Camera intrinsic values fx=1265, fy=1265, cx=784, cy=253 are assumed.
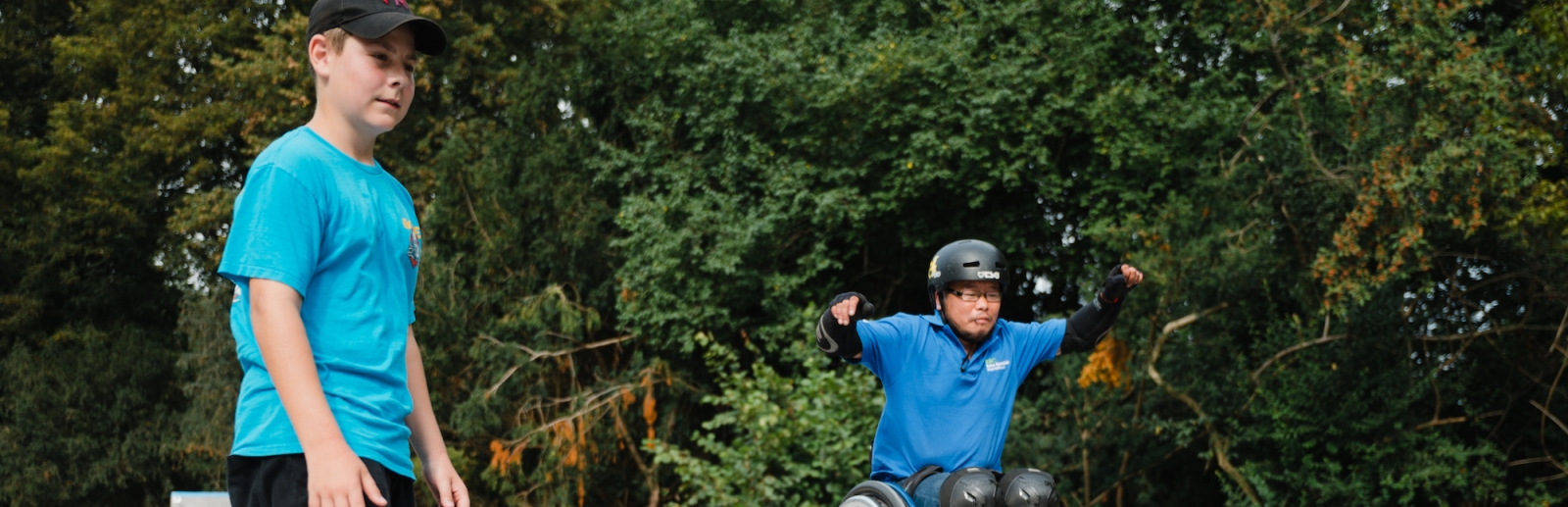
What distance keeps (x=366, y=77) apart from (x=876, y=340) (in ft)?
8.81

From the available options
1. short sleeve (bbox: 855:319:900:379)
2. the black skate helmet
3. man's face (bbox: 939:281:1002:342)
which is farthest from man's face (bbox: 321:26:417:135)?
man's face (bbox: 939:281:1002:342)

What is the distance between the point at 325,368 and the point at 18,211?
857 inches

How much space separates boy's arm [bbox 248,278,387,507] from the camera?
6.03ft

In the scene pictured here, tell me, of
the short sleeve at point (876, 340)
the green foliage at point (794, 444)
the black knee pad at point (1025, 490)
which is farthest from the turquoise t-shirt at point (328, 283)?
the green foliage at point (794, 444)

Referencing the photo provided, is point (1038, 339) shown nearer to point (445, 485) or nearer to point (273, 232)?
point (445, 485)

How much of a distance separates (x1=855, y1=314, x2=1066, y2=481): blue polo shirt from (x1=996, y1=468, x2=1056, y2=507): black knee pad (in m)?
0.33

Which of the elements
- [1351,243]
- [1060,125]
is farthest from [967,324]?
[1060,125]

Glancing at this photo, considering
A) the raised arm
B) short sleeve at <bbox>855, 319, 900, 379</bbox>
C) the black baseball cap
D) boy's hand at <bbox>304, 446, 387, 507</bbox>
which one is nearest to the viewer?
boy's hand at <bbox>304, 446, 387, 507</bbox>

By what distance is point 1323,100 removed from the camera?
11.1 metres

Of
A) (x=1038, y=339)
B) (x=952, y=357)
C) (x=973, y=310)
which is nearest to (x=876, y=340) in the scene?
(x=952, y=357)

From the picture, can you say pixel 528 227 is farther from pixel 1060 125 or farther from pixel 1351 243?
pixel 1351 243

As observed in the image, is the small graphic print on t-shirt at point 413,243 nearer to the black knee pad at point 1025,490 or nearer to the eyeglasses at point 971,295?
the black knee pad at point 1025,490

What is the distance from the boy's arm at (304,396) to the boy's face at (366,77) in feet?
1.28

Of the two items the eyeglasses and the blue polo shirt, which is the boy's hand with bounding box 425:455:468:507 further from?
the eyeglasses
